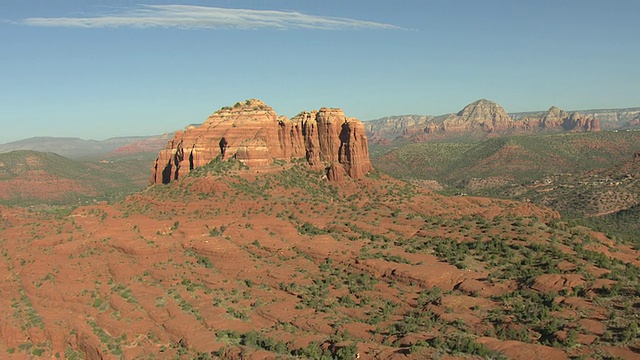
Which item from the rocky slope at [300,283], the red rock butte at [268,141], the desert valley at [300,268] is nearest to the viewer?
the rocky slope at [300,283]

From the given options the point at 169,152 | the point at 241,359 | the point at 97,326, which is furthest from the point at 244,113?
the point at 241,359

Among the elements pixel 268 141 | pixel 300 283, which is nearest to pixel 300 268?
pixel 300 283

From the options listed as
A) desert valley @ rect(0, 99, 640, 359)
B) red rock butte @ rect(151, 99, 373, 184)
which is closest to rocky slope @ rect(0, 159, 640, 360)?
desert valley @ rect(0, 99, 640, 359)

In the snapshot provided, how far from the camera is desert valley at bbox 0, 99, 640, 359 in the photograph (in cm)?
3325

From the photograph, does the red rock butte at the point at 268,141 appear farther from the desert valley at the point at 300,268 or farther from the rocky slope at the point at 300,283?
the rocky slope at the point at 300,283

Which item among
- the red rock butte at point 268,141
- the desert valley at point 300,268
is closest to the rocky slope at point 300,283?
the desert valley at point 300,268

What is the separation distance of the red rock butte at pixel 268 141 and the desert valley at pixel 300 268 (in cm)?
23

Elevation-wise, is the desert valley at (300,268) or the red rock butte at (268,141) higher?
the red rock butte at (268,141)

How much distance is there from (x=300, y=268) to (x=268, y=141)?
86.5 ft

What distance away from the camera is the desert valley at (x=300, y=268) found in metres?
33.2

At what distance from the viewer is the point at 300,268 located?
154 ft

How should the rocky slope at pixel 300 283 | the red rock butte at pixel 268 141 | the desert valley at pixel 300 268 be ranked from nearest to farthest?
the rocky slope at pixel 300 283, the desert valley at pixel 300 268, the red rock butte at pixel 268 141

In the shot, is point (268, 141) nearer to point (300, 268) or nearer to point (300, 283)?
→ point (300, 268)

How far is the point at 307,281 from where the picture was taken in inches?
1746
